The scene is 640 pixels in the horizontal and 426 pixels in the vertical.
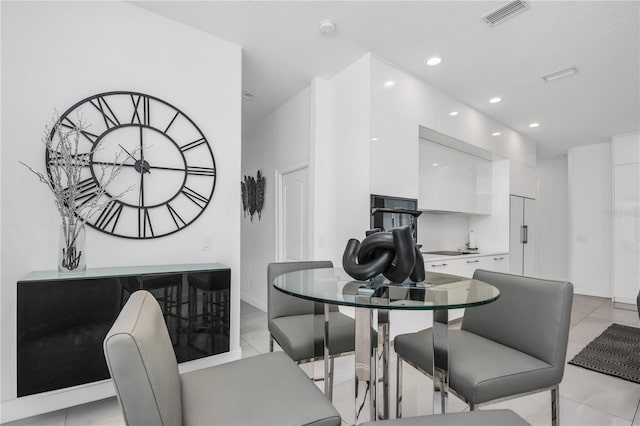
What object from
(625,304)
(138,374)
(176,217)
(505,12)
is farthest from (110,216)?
(625,304)

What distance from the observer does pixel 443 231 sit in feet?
15.9

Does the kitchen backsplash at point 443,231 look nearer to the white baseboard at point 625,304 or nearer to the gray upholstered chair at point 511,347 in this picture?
the white baseboard at point 625,304

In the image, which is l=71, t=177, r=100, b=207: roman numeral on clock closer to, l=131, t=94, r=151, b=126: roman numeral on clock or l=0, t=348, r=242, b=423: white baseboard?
l=131, t=94, r=151, b=126: roman numeral on clock

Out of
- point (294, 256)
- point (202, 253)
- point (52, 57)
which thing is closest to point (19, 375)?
point (202, 253)

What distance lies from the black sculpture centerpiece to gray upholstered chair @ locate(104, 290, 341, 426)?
511 millimetres

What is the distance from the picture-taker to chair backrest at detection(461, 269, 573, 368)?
137cm

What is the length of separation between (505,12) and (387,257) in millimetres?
2259

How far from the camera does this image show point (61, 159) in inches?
79.7

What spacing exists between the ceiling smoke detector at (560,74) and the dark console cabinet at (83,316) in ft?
13.0

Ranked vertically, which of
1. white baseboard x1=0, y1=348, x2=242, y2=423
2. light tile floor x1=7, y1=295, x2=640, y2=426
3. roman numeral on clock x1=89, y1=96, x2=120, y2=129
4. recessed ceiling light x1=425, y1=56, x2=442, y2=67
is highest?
recessed ceiling light x1=425, y1=56, x2=442, y2=67

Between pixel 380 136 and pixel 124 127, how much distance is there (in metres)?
2.18

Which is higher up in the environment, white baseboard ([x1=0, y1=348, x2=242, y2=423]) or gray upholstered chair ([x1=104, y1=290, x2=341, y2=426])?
gray upholstered chair ([x1=104, y1=290, x2=341, y2=426])

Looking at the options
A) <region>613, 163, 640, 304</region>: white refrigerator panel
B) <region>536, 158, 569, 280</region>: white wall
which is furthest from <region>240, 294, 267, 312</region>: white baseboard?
<region>613, 163, 640, 304</region>: white refrigerator panel

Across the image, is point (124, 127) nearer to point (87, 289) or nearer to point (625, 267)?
point (87, 289)
